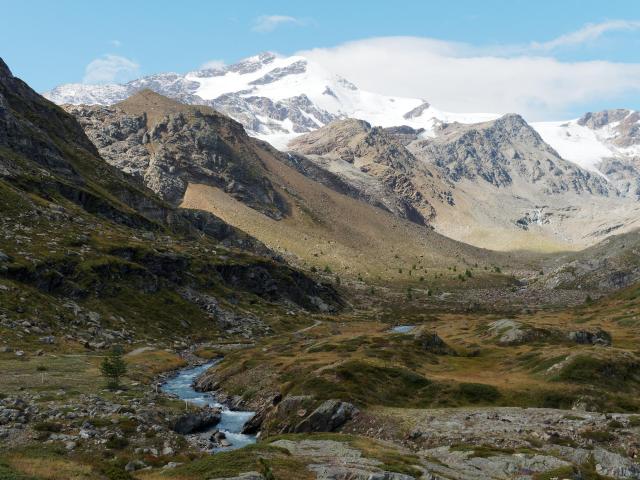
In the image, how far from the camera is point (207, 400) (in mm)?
76250

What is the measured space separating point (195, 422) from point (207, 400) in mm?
15620

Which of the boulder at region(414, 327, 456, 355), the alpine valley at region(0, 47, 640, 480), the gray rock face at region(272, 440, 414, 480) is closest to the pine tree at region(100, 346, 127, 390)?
the alpine valley at region(0, 47, 640, 480)

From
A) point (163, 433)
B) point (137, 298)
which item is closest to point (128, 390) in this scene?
point (163, 433)

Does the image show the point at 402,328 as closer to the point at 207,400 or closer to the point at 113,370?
the point at 207,400

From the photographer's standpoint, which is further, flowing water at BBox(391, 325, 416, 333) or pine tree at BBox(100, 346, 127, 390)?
flowing water at BBox(391, 325, 416, 333)

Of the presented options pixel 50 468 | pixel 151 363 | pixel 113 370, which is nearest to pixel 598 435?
pixel 50 468

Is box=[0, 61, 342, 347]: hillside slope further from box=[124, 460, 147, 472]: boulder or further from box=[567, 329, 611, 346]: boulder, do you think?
box=[567, 329, 611, 346]: boulder

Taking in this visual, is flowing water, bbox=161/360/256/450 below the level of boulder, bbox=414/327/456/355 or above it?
above

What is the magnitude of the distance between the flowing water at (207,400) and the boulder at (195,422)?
0.79 meters

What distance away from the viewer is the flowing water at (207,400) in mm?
60344

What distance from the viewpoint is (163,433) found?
173 ft

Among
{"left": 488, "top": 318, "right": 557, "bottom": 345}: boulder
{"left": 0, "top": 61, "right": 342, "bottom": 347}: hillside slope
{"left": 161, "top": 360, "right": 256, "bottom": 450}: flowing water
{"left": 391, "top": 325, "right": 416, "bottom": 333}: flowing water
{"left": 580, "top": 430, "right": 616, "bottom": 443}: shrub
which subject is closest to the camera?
{"left": 580, "top": 430, "right": 616, "bottom": 443}: shrub

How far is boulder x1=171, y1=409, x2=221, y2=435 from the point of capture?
58625 millimetres

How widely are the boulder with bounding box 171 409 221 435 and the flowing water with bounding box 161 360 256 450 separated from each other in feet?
2.61
